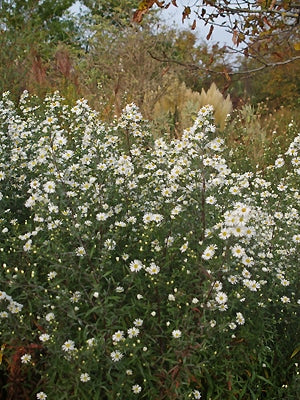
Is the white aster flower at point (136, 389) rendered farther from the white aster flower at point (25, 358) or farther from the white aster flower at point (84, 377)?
the white aster flower at point (25, 358)

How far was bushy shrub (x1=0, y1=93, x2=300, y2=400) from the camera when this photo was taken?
9.25 ft

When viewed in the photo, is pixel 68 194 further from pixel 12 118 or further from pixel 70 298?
pixel 12 118

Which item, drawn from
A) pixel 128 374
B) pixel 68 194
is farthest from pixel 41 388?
pixel 68 194

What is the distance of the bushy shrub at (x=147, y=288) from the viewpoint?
2818 mm

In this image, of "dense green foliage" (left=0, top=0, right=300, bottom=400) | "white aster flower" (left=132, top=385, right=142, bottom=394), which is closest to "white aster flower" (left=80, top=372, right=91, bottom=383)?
"dense green foliage" (left=0, top=0, right=300, bottom=400)

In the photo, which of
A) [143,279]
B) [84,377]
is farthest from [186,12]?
[84,377]

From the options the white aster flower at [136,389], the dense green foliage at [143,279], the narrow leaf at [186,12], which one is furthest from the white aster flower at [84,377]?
the narrow leaf at [186,12]

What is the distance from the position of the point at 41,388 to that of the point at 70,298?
2.26 feet

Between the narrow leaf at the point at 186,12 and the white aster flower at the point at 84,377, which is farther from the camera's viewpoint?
the narrow leaf at the point at 186,12

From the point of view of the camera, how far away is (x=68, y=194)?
3.10m

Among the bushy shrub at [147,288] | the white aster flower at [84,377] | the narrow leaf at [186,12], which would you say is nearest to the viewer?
the white aster flower at [84,377]

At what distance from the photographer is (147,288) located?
10.5 ft

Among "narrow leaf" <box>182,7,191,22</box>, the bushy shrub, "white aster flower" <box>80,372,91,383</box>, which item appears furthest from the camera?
"narrow leaf" <box>182,7,191,22</box>

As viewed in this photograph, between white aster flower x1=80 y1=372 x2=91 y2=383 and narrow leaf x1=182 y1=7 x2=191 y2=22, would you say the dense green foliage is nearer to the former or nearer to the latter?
white aster flower x1=80 y1=372 x2=91 y2=383
